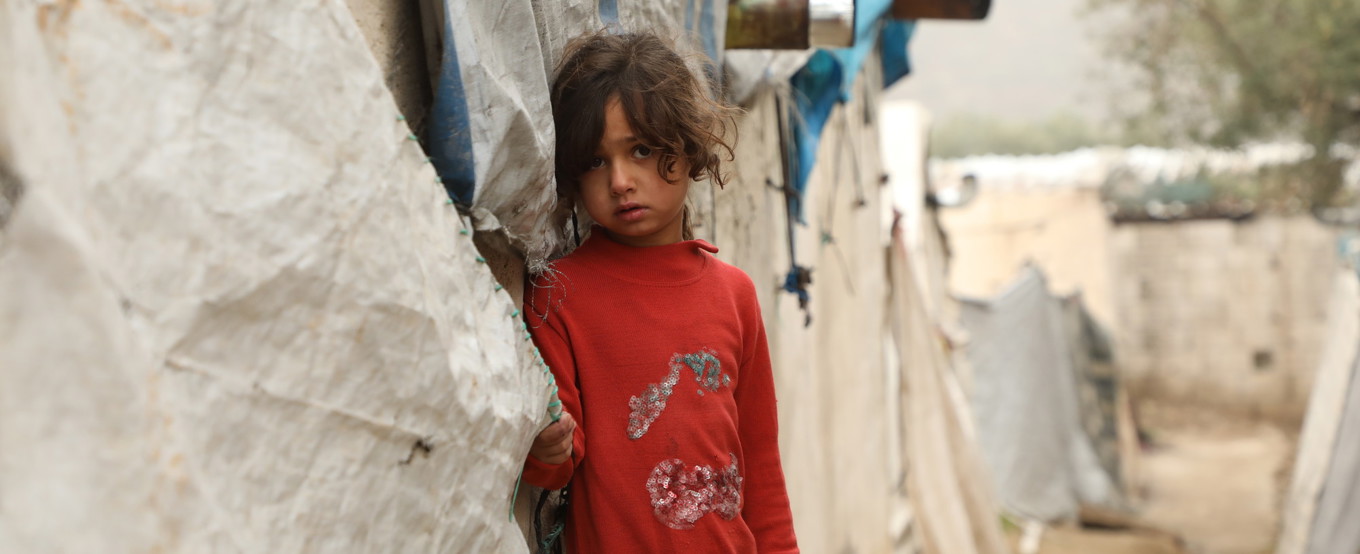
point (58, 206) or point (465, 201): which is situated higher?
point (58, 206)

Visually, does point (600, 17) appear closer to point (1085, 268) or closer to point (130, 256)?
point (130, 256)

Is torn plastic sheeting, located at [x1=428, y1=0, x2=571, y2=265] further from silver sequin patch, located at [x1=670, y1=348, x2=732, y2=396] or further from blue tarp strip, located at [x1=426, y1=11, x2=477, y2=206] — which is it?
silver sequin patch, located at [x1=670, y1=348, x2=732, y2=396]

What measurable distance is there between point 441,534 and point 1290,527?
6.70m

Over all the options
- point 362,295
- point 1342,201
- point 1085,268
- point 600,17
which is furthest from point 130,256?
point 1085,268

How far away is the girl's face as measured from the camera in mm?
1237

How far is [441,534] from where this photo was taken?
0.93m

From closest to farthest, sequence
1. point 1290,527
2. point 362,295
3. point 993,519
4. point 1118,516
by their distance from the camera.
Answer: point 362,295 < point 993,519 < point 1290,527 < point 1118,516

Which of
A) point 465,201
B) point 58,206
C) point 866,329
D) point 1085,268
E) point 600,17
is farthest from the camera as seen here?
point 1085,268

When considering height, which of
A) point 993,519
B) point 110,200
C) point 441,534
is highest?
point 110,200

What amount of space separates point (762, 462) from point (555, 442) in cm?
41

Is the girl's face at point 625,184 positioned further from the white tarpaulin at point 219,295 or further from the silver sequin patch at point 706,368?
the white tarpaulin at point 219,295

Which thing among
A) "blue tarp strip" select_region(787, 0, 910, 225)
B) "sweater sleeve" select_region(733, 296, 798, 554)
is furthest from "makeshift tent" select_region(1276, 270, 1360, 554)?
"sweater sleeve" select_region(733, 296, 798, 554)

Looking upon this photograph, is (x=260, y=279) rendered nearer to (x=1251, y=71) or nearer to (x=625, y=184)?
(x=625, y=184)

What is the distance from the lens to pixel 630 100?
48.4 inches
